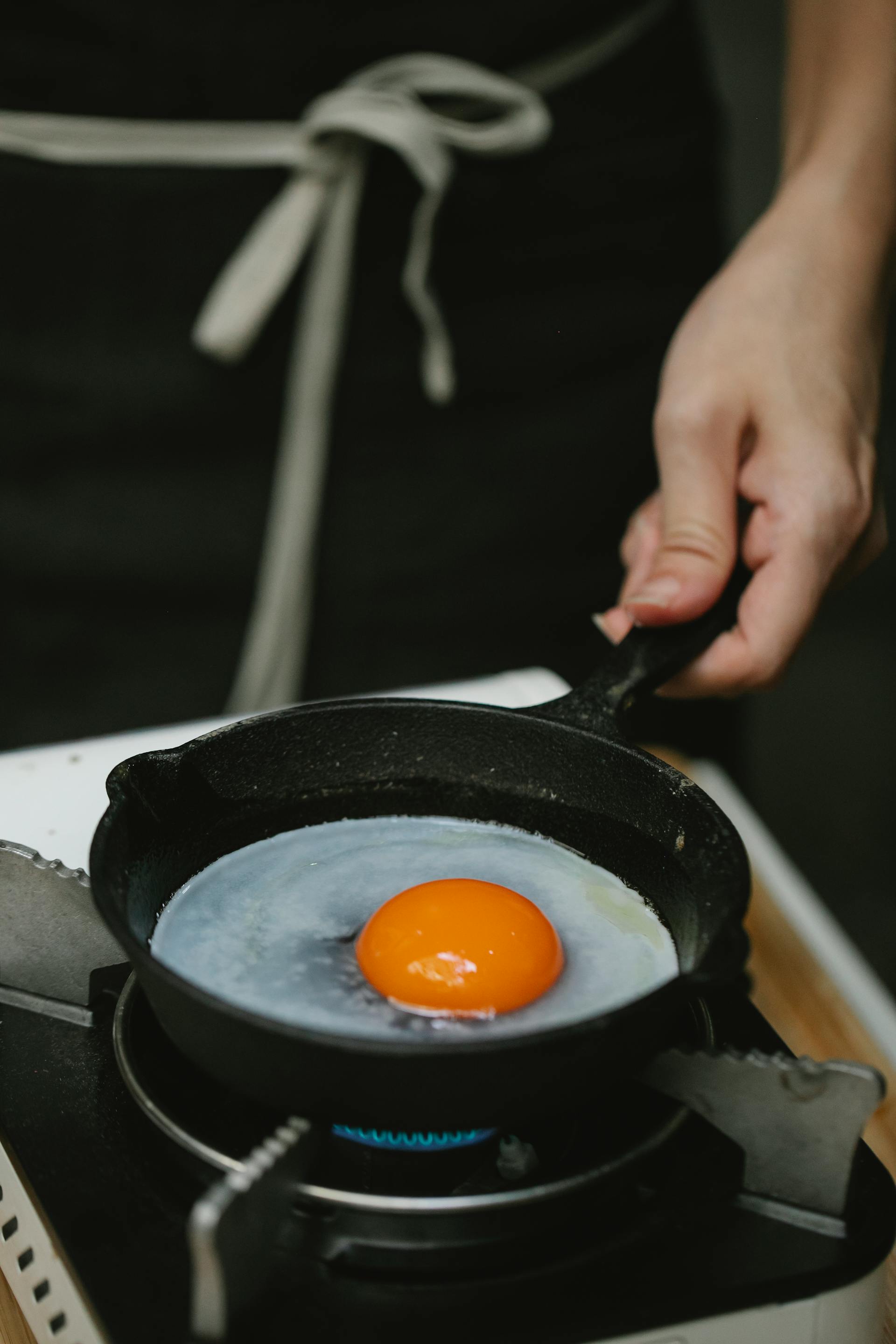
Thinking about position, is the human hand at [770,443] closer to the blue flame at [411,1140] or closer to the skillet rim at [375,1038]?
the skillet rim at [375,1038]

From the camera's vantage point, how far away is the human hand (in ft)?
3.87

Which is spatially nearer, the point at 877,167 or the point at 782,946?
the point at 782,946

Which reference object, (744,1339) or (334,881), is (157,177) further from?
(744,1339)

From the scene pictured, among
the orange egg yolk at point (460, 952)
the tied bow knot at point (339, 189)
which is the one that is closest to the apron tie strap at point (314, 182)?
the tied bow knot at point (339, 189)

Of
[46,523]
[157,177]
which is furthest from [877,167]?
[46,523]

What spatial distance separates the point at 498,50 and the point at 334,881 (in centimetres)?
120

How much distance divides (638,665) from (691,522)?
21 cm

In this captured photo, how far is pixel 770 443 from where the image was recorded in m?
1.27

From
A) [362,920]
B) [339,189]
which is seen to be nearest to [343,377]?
[339,189]

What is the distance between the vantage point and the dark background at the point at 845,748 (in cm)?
338

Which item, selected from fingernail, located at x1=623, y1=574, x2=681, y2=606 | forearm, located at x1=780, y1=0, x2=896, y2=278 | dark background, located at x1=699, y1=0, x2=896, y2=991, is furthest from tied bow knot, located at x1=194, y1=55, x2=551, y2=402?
dark background, located at x1=699, y1=0, x2=896, y2=991

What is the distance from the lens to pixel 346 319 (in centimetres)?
163

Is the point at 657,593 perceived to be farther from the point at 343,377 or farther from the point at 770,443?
the point at 343,377

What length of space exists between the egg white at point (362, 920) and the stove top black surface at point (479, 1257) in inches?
4.0
